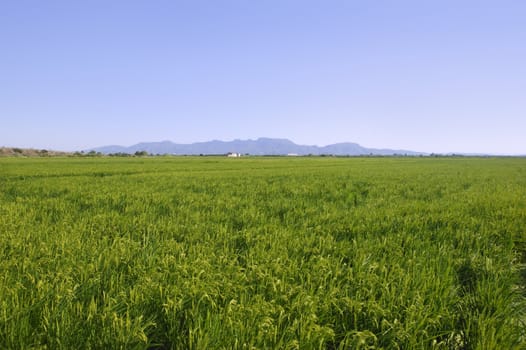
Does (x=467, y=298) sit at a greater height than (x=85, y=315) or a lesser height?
lesser

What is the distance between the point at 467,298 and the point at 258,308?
2.22m

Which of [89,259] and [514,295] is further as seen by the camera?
[89,259]

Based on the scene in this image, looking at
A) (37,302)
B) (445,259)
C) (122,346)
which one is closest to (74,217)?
(37,302)

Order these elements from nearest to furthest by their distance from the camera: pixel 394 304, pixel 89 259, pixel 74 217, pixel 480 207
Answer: pixel 394 304
pixel 89 259
pixel 74 217
pixel 480 207

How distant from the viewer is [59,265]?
10.5 ft

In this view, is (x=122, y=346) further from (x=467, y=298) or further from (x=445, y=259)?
(x=445, y=259)

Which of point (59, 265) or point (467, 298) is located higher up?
point (59, 265)

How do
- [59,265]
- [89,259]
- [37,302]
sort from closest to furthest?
[37,302]
[59,265]
[89,259]

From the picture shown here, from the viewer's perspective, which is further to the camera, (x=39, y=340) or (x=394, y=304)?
(x=394, y=304)

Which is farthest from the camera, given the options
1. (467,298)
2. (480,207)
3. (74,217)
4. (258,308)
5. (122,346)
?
(480,207)

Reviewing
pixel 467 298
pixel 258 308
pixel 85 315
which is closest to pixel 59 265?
pixel 85 315

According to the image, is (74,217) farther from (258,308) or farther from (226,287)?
(258,308)

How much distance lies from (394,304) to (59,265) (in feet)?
11.4

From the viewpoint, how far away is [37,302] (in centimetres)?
240
